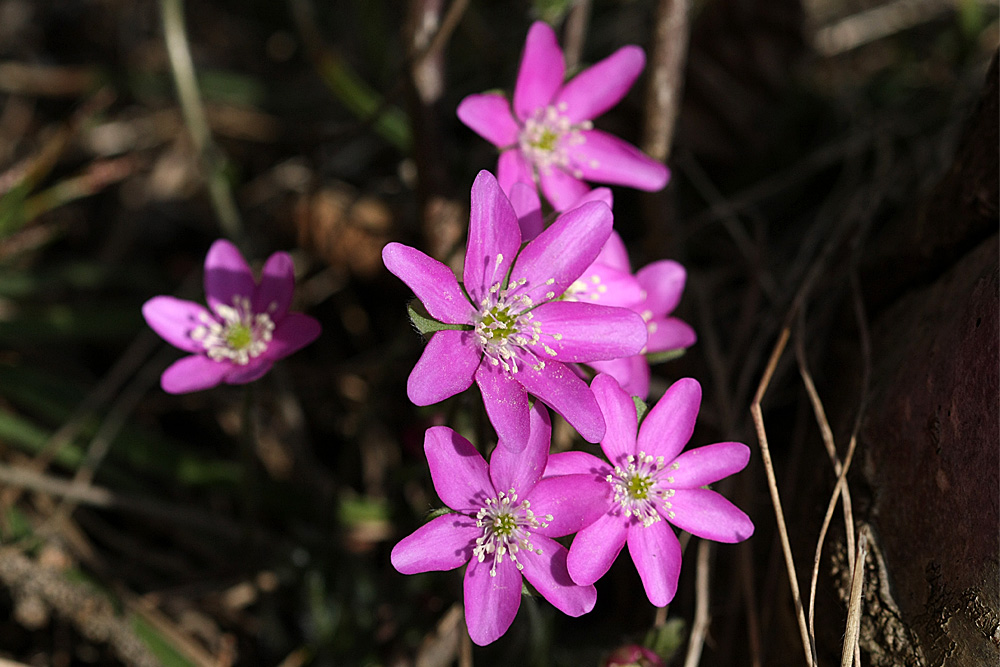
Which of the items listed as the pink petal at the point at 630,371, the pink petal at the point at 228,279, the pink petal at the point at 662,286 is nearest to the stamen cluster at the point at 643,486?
the pink petal at the point at 630,371

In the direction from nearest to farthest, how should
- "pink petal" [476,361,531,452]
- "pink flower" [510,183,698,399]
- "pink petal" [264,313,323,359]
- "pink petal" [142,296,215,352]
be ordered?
1. "pink petal" [476,361,531,452]
2. "pink flower" [510,183,698,399]
3. "pink petal" [264,313,323,359]
4. "pink petal" [142,296,215,352]

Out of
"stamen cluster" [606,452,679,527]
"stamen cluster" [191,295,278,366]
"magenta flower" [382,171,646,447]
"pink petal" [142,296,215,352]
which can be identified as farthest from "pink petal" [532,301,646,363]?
"pink petal" [142,296,215,352]

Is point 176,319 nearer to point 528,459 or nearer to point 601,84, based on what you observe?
point 528,459

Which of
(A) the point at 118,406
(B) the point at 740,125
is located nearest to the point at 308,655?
(A) the point at 118,406

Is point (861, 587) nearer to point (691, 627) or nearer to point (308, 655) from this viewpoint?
point (691, 627)

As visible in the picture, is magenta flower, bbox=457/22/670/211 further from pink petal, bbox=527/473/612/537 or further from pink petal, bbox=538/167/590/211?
pink petal, bbox=527/473/612/537

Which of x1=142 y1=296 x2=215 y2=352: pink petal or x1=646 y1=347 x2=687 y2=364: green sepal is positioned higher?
x1=142 y1=296 x2=215 y2=352: pink petal

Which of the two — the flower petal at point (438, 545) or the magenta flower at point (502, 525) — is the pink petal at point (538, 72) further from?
the flower petal at point (438, 545)
